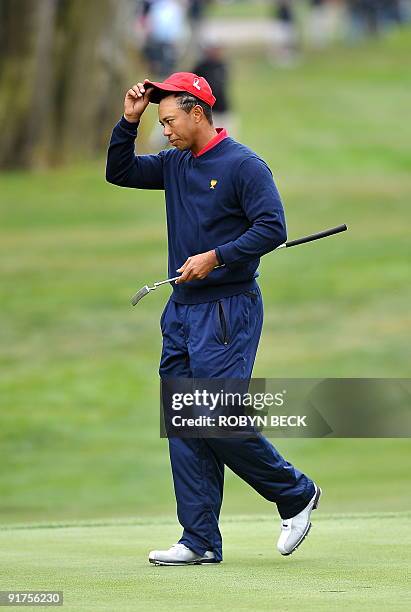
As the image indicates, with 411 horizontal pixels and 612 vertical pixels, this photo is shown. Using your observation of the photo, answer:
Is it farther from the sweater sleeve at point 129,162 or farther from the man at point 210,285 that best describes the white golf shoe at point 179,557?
the sweater sleeve at point 129,162

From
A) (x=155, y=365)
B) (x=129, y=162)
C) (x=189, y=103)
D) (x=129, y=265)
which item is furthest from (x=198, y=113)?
(x=129, y=265)

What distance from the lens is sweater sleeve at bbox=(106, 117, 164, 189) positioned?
744 cm

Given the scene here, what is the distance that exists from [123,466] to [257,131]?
56.3ft

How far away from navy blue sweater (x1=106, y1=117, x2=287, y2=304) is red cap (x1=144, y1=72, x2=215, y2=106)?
191mm

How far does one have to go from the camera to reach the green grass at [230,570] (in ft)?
19.2

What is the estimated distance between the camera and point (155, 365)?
1773 cm

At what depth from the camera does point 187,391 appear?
7.20 m

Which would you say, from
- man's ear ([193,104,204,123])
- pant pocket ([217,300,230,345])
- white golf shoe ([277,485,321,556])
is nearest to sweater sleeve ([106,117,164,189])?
man's ear ([193,104,204,123])

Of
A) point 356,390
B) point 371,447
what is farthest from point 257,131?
point 356,390

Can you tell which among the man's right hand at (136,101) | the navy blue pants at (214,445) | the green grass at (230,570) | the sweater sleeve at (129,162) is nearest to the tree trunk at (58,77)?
the green grass at (230,570)

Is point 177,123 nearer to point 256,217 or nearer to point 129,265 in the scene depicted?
point 256,217

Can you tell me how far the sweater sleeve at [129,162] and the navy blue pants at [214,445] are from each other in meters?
0.58

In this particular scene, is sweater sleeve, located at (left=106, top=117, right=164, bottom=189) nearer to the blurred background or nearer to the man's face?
the man's face

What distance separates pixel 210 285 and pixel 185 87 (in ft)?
2.76
